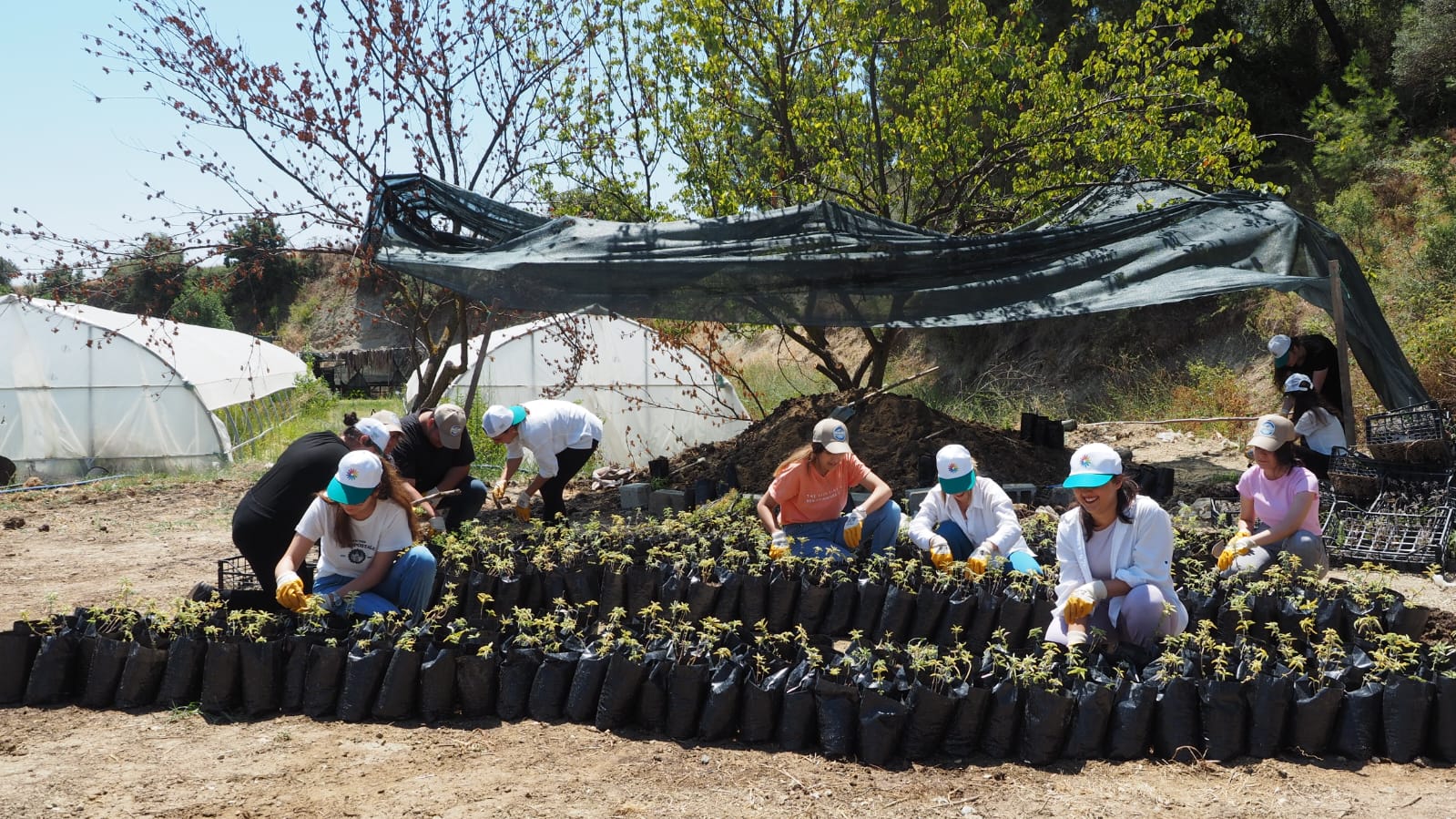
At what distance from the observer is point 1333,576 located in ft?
18.4

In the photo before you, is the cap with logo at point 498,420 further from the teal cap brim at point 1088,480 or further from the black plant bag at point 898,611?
the teal cap brim at point 1088,480

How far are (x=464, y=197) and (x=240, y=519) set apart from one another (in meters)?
3.48

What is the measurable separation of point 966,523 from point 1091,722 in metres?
1.83

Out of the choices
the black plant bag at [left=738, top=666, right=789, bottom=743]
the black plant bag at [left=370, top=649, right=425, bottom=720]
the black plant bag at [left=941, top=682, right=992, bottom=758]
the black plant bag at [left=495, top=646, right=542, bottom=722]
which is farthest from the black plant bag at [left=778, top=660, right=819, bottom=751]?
the black plant bag at [left=370, top=649, right=425, bottom=720]

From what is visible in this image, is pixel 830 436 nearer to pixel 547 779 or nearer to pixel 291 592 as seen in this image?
pixel 547 779

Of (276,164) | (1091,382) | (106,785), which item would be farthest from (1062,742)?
(1091,382)

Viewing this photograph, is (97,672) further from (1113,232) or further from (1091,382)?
(1091,382)

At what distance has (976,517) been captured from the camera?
5125 mm

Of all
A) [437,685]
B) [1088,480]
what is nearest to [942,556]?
[1088,480]

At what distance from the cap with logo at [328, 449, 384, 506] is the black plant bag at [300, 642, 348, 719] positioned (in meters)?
0.58

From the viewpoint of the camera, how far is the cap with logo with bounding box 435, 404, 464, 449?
18.5 ft

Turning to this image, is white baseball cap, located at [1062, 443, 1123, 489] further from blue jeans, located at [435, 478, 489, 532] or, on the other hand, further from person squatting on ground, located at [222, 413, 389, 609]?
blue jeans, located at [435, 478, 489, 532]

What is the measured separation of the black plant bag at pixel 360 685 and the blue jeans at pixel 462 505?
231 centimetres

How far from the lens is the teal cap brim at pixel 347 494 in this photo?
3975 millimetres
